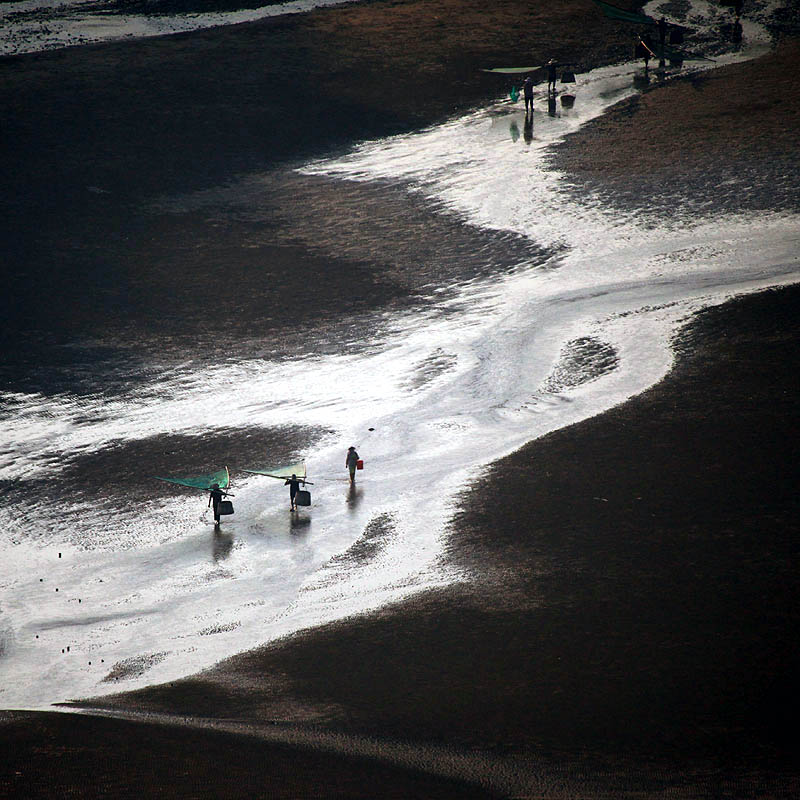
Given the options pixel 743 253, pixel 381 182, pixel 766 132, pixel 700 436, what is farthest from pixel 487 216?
pixel 700 436

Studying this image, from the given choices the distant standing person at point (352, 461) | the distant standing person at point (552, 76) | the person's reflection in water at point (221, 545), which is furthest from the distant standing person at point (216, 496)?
the distant standing person at point (552, 76)

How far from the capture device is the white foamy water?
18.9 meters

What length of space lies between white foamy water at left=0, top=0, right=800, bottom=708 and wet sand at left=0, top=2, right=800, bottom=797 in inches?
50.7

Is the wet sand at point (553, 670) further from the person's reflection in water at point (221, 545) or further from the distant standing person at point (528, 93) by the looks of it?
the distant standing person at point (528, 93)

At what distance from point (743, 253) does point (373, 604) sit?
22.2 m

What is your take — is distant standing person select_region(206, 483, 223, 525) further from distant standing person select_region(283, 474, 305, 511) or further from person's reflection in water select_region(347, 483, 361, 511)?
person's reflection in water select_region(347, 483, 361, 511)

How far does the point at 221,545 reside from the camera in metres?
21.3

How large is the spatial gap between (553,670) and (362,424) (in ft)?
39.5

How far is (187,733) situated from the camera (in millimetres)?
14406

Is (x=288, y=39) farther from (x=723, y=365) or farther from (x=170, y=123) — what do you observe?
(x=723, y=365)

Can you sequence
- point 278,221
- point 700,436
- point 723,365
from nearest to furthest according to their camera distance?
1. point 700,436
2. point 723,365
3. point 278,221

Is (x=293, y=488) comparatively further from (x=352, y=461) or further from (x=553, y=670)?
(x=553, y=670)

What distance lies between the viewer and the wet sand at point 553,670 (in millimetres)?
13227


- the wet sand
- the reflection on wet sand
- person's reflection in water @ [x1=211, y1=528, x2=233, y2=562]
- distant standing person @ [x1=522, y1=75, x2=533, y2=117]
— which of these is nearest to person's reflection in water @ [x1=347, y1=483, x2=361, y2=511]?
the reflection on wet sand
